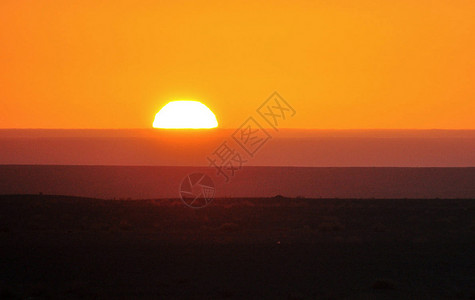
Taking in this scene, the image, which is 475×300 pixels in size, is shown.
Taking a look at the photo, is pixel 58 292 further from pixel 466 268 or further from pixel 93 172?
pixel 93 172

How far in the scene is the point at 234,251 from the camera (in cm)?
2381

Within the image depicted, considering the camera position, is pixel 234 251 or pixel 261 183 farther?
pixel 261 183

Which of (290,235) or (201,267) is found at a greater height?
(290,235)

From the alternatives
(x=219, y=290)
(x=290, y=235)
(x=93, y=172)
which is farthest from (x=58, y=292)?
(x=93, y=172)

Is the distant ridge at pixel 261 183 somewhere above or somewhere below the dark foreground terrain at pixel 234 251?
above

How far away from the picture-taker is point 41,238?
87.1 feet

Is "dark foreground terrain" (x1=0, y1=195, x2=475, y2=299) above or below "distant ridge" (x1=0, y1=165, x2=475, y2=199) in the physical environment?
below

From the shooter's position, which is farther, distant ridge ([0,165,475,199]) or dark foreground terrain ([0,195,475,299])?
distant ridge ([0,165,475,199])

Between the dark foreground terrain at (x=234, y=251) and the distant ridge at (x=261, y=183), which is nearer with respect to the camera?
the dark foreground terrain at (x=234, y=251)

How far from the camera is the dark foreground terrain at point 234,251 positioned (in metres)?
18.1

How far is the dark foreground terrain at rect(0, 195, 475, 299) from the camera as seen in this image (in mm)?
18125

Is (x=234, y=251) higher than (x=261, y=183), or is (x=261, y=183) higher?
(x=261, y=183)

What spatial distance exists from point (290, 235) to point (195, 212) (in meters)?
8.03

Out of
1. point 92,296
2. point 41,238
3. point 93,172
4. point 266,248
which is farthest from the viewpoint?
point 93,172
